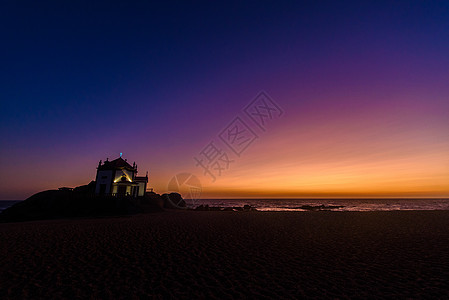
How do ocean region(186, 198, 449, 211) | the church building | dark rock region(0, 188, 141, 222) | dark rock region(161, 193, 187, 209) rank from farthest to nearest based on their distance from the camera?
1. ocean region(186, 198, 449, 211)
2. dark rock region(161, 193, 187, 209)
3. the church building
4. dark rock region(0, 188, 141, 222)

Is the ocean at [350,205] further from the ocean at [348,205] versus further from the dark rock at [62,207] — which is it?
the dark rock at [62,207]

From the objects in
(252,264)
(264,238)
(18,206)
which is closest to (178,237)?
(264,238)

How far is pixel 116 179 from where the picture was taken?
125ft

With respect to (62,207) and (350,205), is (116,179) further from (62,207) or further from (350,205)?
(350,205)

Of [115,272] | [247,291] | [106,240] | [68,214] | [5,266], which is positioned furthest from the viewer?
[68,214]

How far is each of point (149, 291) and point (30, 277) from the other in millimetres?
4772

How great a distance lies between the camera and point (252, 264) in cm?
831

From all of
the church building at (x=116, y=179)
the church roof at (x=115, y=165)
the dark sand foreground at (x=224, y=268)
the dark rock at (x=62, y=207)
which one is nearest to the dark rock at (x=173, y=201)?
the church building at (x=116, y=179)

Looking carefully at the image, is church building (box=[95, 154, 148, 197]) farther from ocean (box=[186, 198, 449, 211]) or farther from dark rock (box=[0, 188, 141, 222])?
ocean (box=[186, 198, 449, 211])

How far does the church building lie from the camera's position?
37.7m

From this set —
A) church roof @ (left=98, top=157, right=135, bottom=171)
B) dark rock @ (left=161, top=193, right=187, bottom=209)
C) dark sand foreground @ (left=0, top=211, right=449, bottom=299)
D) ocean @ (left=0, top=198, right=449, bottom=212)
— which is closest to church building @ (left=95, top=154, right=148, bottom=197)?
church roof @ (left=98, top=157, right=135, bottom=171)

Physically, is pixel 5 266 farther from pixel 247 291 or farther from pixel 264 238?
pixel 264 238

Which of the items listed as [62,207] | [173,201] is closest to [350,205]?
[173,201]

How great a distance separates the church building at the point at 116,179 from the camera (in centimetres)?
3766
